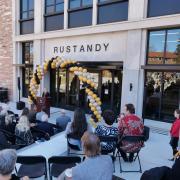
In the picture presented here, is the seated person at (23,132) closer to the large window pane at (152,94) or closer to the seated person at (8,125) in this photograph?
the seated person at (8,125)

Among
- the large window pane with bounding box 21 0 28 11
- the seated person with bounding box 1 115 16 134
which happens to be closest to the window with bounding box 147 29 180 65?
the seated person with bounding box 1 115 16 134

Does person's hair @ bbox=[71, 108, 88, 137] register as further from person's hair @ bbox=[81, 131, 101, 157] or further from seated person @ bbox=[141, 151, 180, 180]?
seated person @ bbox=[141, 151, 180, 180]

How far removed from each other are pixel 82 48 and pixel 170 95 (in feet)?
15.6

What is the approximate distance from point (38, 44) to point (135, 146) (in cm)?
941

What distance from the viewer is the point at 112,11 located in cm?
941

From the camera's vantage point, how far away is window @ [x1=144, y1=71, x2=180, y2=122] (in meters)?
8.13

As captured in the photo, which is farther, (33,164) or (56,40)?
(56,40)

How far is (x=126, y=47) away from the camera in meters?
8.90

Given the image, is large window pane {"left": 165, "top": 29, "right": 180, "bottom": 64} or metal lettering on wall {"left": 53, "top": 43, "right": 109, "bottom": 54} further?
metal lettering on wall {"left": 53, "top": 43, "right": 109, "bottom": 54}

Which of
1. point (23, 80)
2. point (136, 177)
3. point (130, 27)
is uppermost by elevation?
point (130, 27)

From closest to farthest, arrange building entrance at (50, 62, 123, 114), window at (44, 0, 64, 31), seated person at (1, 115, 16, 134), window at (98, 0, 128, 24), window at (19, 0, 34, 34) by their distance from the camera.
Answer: seated person at (1, 115, 16, 134), window at (98, 0, 128, 24), building entrance at (50, 62, 123, 114), window at (44, 0, 64, 31), window at (19, 0, 34, 34)

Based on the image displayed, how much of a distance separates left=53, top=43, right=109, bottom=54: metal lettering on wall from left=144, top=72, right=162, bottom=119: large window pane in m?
2.44

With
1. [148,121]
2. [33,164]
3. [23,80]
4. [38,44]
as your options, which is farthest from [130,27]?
[23,80]

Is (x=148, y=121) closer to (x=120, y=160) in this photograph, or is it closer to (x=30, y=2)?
(x=120, y=160)
